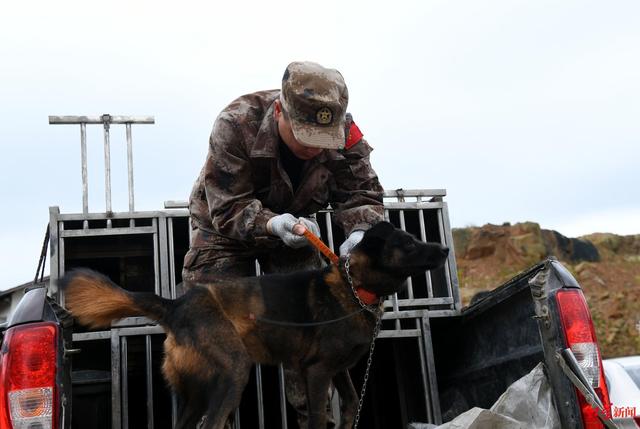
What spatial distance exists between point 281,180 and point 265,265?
581 millimetres

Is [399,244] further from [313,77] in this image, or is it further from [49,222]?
[49,222]

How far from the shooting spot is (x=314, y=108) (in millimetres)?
3303

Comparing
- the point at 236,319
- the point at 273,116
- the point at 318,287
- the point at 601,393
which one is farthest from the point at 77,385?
the point at 601,393

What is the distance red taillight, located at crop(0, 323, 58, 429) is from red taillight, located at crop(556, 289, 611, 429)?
185cm

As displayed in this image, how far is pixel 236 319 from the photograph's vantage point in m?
3.07

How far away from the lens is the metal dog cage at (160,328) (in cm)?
395

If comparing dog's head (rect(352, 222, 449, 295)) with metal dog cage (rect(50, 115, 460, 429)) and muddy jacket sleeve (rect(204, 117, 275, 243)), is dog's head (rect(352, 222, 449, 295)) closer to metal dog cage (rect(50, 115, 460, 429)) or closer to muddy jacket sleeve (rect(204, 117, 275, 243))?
muddy jacket sleeve (rect(204, 117, 275, 243))

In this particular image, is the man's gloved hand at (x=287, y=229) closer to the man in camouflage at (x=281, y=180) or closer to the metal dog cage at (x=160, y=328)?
the man in camouflage at (x=281, y=180)

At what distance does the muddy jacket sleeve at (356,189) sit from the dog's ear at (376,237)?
1.46 feet

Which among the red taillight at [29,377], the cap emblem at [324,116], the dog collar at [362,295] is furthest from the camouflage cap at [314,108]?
the red taillight at [29,377]

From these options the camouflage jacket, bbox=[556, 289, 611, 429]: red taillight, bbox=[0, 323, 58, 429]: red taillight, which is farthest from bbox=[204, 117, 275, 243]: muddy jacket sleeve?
bbox=[556, 289, 611, 429]: red taillight

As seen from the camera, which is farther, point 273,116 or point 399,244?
point 273,116

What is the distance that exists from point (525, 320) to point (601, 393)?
0.63 metres

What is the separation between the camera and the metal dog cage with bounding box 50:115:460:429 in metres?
3.95
